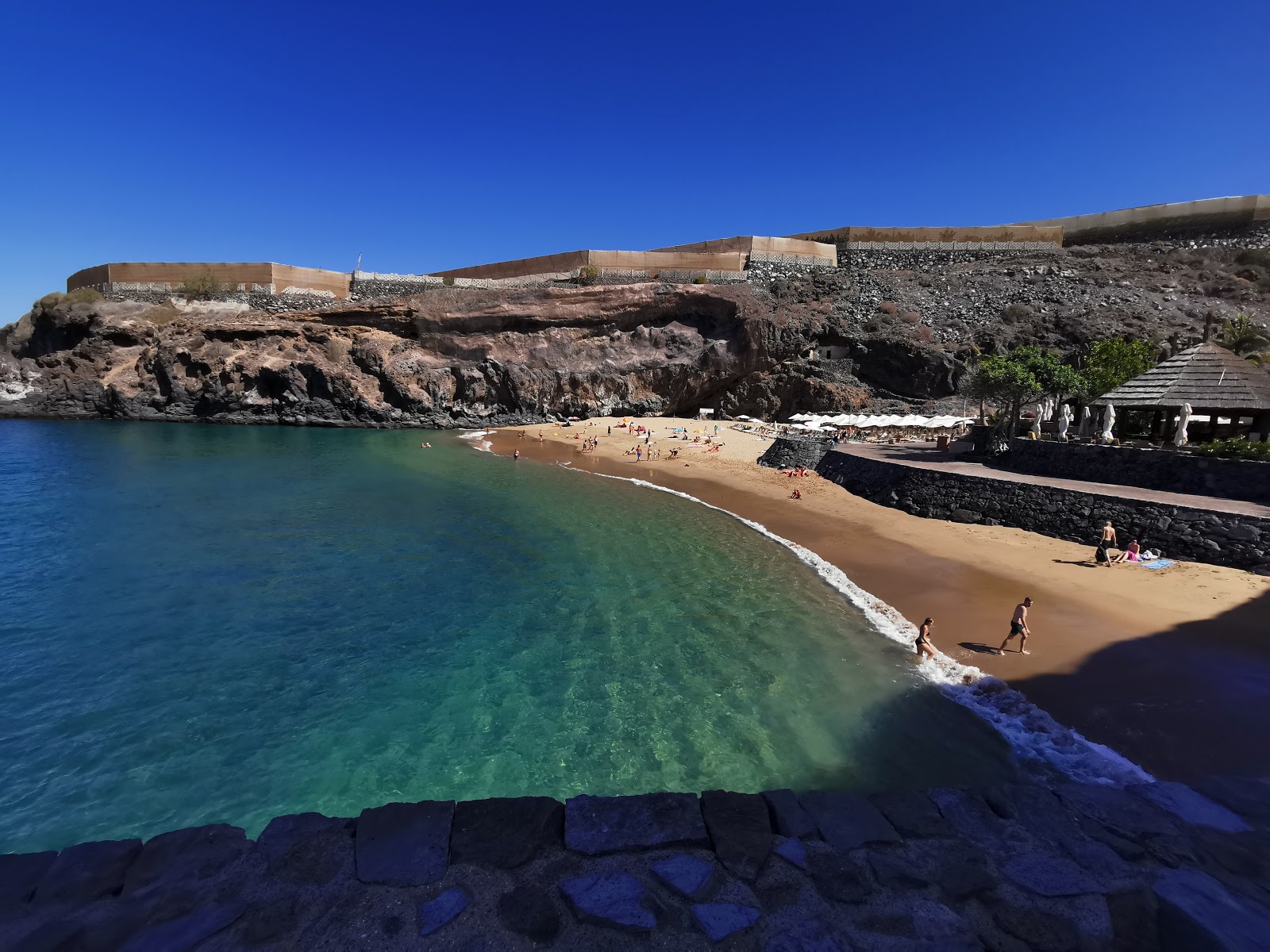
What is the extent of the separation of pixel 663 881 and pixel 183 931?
2.10 m

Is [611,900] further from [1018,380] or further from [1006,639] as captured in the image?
[1018,380]

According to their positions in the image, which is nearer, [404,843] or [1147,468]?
[404,843]

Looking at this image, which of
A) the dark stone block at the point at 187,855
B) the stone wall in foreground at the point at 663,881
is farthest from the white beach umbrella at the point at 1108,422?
the dark stone block at the point at 187,855

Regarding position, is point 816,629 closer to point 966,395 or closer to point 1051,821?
point 1051,821

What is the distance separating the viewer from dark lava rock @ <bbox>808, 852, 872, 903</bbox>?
2820mm

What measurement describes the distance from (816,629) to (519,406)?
120 ft

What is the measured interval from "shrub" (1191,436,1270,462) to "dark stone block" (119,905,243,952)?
64.4 feet

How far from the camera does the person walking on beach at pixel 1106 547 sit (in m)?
12.4

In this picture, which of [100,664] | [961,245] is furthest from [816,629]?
[961,245]

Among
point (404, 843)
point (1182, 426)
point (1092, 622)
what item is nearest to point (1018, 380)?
point (1182, 426)

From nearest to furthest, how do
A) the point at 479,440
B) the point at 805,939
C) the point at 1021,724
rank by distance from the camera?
the point at 805,939, the point at 1021,724, the point at 479,440

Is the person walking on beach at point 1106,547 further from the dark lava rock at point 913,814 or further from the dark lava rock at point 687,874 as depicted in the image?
the dark lava rock at point 687,874

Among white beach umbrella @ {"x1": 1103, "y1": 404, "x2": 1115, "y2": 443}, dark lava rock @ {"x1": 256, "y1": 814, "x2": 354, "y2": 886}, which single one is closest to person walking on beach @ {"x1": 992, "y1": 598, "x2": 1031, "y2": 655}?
dark lava rock @ {"x1": 256, "y1": 814, "x2": 354, "y2": 886}

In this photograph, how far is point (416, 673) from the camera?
8516 millimetres
